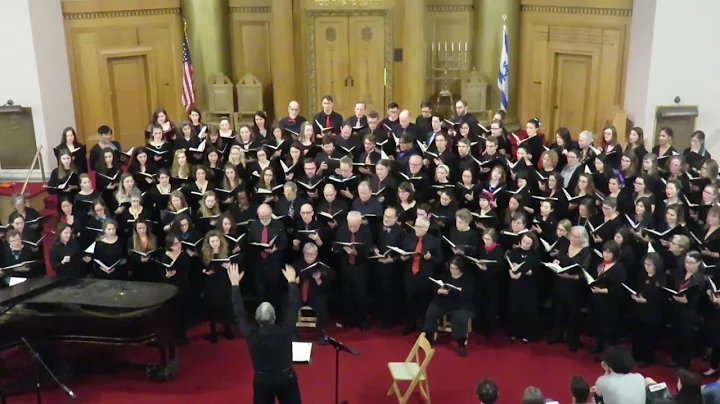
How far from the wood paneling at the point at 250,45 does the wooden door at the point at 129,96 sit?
1682 millimetres

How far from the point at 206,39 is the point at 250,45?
873mm

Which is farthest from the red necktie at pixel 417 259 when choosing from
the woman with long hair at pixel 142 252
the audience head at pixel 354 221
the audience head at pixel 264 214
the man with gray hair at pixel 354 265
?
the woman with long hair at pixel 142 252

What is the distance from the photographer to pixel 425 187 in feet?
27.9

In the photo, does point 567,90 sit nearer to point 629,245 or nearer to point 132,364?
point 629,245

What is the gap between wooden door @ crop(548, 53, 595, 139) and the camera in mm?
12516

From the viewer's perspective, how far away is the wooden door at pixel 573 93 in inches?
493

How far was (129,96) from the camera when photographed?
42.9 ft

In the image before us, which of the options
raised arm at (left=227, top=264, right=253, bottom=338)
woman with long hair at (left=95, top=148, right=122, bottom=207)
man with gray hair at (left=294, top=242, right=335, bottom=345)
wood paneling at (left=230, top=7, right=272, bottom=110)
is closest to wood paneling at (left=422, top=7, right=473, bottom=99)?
wood paneling at (left=230, top=7, right=272, bottom=110)

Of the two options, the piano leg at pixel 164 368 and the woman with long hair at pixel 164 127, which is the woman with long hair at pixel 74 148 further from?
the piano leg at pixel 164 368

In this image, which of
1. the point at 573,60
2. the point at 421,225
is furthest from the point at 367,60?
the point at 421,225

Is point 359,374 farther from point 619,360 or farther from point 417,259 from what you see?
point 619,360

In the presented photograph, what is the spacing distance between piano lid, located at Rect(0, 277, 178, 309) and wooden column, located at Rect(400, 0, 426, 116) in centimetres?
763

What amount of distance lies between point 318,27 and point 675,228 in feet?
26.5

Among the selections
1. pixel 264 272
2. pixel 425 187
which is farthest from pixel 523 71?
pixel 264 272
